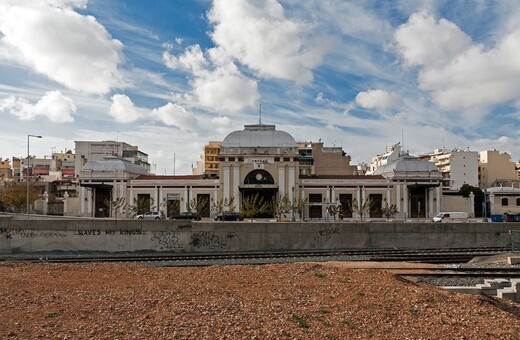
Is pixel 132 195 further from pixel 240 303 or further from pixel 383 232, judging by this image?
pixel 240 303

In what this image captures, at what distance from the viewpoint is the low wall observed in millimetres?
34844

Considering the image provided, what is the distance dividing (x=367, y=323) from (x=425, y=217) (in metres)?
63.8

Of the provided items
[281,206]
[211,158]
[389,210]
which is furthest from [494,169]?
[281,206]

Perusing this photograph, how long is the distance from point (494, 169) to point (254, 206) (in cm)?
8108

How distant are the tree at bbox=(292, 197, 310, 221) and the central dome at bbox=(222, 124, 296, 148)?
9.02 metres

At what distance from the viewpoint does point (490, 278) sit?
1997 centimetres

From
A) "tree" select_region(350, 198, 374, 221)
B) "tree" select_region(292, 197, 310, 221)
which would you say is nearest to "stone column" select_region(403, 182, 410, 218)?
"tree" select_region(350, 198, 374, 221)

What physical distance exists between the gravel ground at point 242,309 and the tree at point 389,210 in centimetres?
5031

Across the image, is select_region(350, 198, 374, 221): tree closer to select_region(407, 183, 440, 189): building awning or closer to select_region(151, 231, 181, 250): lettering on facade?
select_region(407, 183, 440, 189): building awning

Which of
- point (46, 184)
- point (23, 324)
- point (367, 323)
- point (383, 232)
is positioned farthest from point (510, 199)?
point (46, 184)

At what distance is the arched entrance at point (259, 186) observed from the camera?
7188 cm

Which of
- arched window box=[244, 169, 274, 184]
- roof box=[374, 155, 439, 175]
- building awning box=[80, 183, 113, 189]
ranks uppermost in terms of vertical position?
roof box=[374, 155, 439, 175]

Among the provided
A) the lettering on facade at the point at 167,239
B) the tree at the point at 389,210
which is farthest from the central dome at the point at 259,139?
the lettering on facade at the point at 167,239

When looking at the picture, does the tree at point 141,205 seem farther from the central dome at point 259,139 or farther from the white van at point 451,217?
the white van at point 451,217
